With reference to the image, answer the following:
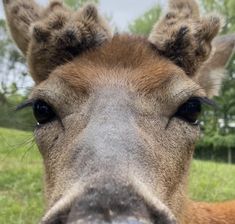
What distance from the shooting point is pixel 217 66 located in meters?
7.07

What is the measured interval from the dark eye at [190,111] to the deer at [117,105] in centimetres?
1

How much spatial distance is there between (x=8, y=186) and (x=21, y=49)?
639cm

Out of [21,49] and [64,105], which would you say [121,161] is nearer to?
[64,105]

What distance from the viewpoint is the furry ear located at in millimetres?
5953

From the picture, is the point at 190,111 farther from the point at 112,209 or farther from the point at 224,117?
the point at 224,117

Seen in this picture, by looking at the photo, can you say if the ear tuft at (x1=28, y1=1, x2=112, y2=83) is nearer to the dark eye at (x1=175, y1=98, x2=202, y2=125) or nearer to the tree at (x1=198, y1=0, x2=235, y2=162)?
the dark eye at (x1=175, y1=98, x2=202, y2=125)

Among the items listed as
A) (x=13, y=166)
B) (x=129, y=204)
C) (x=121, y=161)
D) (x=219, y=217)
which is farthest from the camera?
(x=13, y=166)

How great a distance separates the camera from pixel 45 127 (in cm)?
545

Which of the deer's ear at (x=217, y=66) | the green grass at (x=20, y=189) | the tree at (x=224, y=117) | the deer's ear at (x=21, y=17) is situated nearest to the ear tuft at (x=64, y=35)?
the deer's ear at (x=21, y=17)

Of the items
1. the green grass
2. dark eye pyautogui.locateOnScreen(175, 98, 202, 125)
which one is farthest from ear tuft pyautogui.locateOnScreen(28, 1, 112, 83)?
the green grass

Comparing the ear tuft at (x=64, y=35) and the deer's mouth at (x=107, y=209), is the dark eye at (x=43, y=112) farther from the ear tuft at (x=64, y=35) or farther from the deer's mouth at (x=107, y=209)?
the deer's mouth at (x=107, y=209)

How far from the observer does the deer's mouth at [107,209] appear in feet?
12.2

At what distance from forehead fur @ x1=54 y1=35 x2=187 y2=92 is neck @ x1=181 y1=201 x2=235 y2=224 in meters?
1.57

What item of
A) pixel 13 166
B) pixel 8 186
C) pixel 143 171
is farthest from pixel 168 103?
pixel 13 166
